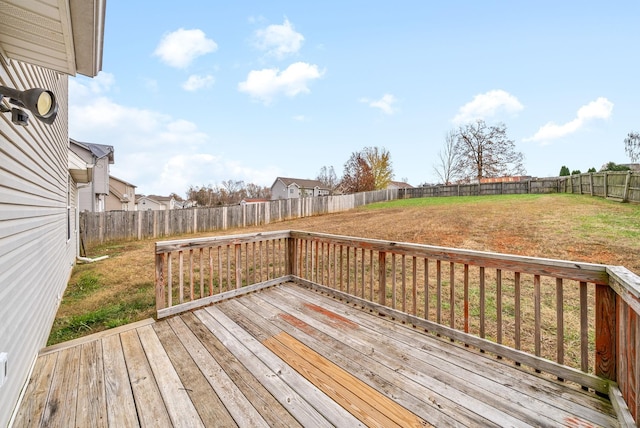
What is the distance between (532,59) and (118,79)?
54.6ft

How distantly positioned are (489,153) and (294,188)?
23.2 m

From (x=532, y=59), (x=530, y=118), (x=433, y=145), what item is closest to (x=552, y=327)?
(x=532, y=59)

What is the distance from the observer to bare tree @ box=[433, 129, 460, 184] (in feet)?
90.4

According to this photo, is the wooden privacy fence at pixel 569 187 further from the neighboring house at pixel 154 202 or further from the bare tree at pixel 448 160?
the neighboring house at pixel 154 202

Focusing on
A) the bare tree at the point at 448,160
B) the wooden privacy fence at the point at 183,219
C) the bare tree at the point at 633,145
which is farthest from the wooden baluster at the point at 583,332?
the bare tree at the point at 633,145

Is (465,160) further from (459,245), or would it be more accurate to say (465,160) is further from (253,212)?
(459,245)

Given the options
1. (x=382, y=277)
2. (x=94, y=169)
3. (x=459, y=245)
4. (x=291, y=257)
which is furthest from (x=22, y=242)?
(x=94, y=169)

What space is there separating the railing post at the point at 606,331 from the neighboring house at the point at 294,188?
32.5m

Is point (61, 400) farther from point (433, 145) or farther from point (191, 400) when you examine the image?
point (433, 145)

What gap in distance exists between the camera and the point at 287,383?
6.61 feet

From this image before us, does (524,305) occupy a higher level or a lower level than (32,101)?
lower

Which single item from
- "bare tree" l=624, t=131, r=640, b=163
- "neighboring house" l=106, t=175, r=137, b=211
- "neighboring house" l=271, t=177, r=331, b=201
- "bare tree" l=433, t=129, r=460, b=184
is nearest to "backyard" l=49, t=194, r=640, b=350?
"neighboring house" l=106, t=175, r=137, b=211

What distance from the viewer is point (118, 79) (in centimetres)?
952

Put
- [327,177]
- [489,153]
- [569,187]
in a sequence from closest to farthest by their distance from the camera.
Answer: [569,187]
[489,153]
[327,177]
